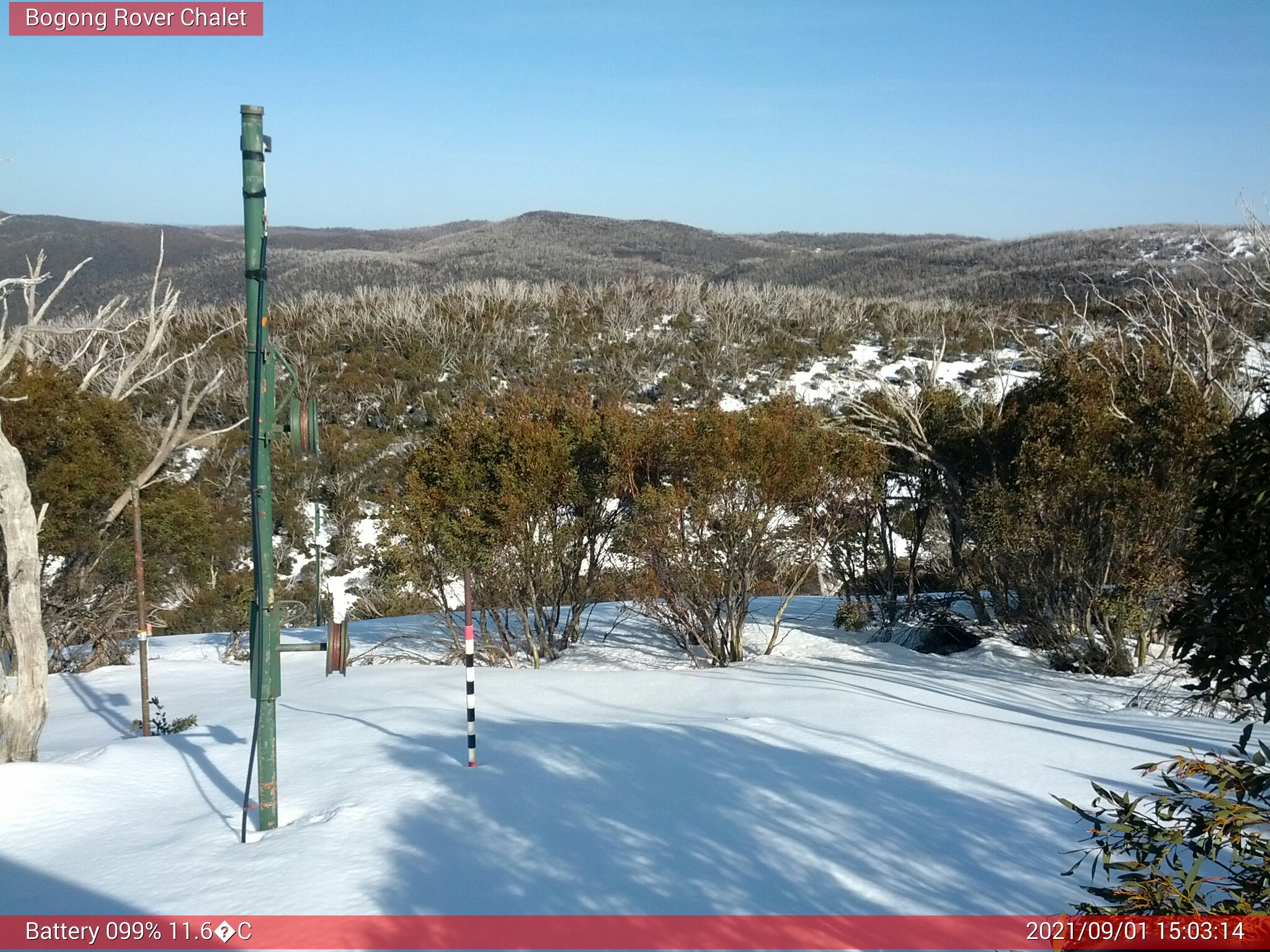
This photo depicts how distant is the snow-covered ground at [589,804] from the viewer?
15.1 feet

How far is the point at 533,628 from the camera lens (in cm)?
1453

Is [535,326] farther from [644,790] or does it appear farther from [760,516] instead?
[644,790]

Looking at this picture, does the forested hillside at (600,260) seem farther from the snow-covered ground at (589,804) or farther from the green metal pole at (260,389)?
the green metal pole at (260,389)

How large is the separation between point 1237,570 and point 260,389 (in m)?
4.69

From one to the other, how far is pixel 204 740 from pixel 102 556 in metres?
7.38

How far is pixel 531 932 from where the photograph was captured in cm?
421

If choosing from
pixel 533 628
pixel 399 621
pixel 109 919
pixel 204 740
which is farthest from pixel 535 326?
pixel 109 919

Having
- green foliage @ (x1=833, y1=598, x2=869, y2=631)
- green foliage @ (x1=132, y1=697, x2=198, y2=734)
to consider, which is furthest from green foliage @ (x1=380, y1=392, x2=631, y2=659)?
green foliage @ (x1=833, y1=598, x2=869, y2=631)

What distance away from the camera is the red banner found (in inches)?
161

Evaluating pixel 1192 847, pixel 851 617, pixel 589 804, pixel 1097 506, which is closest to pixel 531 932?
pixel 589 804

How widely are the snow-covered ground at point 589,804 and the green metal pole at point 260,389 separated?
0.92m

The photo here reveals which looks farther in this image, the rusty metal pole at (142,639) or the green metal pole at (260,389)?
the rusty metal pole at (142,639)

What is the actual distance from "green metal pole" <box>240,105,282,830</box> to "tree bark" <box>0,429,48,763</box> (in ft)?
10.6

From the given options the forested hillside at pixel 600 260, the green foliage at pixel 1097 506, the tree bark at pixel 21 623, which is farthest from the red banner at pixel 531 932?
the forested hillside at pixel 600 260
